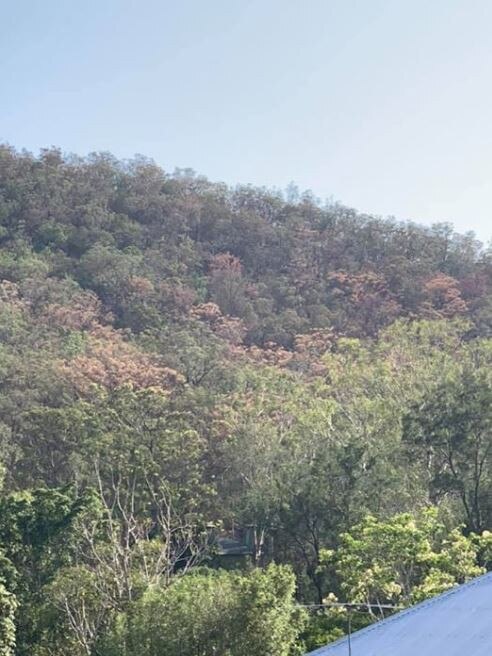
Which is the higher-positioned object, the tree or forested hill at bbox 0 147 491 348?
forested hill at bbox 0 147 491 348

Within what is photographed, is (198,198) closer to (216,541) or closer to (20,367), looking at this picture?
(20,367)

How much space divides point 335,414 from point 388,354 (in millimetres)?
5103

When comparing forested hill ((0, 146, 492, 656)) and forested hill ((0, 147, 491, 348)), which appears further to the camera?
forested hill ((0, 147, 491, 348))

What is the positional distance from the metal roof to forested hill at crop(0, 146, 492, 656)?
136 inches

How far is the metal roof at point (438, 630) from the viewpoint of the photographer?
454cm

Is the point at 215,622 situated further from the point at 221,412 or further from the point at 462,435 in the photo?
the point at 221,412

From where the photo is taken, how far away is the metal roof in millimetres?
4543

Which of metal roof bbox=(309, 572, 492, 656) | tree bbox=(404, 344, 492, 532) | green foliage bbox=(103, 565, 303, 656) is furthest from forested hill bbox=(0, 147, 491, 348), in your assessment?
metal roof bbox=(309, 572, 492, 656)

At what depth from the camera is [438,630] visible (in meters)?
4.80

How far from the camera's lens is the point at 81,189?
38781 millimetres

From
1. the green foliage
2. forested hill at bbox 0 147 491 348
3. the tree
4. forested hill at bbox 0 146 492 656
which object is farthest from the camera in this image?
forested hill at bbox 0 147 491 348

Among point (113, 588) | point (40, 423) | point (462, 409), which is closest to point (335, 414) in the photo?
point (462, 409)

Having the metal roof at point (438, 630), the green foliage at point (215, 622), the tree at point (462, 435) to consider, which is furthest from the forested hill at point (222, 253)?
the metal roof at point (438, 630)

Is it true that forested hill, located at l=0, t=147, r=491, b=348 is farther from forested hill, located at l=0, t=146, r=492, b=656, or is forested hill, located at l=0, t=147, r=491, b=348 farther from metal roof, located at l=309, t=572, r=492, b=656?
metal roof, located at l=309, t=572, r=492, b=656
